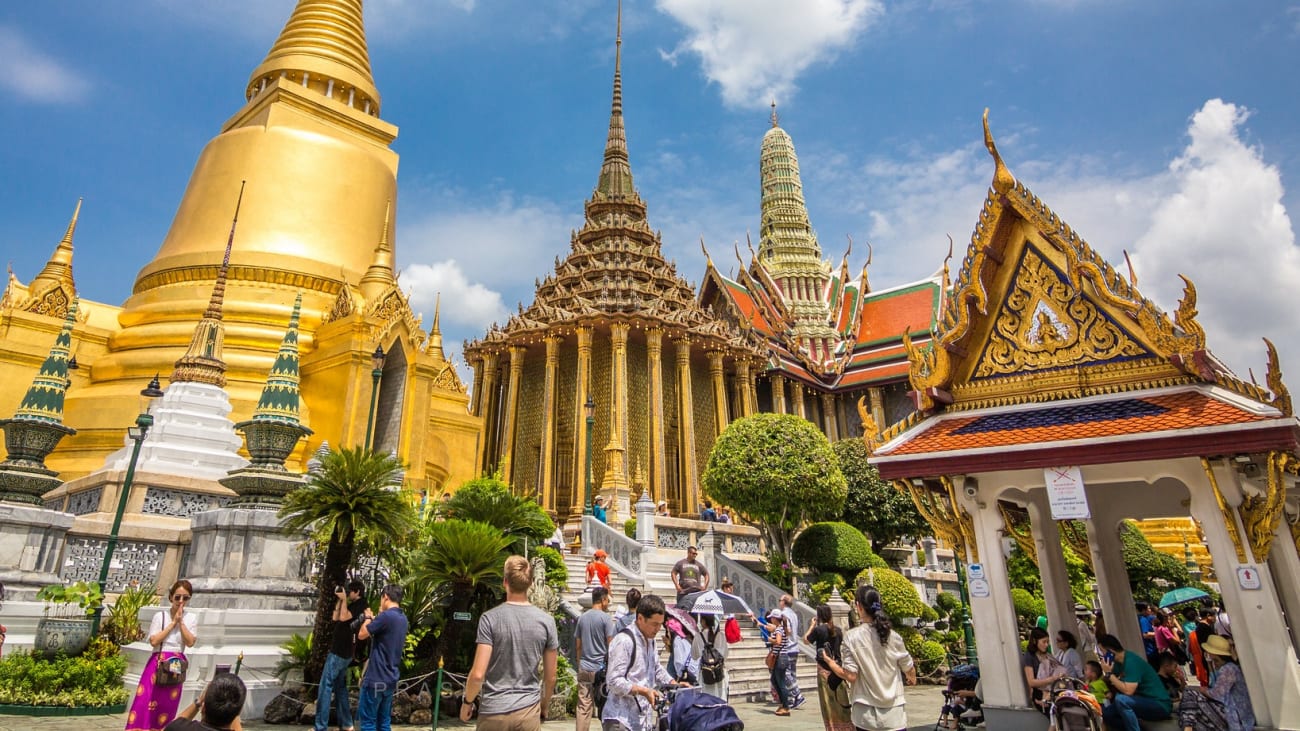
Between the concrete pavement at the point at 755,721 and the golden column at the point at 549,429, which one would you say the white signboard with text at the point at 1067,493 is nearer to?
the concrete pavement at the point at 755,721

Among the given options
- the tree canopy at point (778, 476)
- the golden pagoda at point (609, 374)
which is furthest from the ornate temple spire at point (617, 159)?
the tree canopy at point (778, 476)

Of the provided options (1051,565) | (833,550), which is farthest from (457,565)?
(833,550)

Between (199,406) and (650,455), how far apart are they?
13.7 metres

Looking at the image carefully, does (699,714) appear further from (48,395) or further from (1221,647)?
(48,395)

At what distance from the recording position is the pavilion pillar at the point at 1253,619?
4824 mm

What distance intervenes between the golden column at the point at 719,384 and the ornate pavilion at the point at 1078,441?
57.9 ft

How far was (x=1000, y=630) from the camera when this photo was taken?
5.96 meters

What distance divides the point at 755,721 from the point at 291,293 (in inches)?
566

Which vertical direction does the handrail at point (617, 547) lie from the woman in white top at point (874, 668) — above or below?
above

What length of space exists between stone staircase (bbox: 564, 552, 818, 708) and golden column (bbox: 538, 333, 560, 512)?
28.3 feet

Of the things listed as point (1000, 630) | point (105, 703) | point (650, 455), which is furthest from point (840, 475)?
point (105, 703)

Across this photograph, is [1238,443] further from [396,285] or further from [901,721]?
[396,285]

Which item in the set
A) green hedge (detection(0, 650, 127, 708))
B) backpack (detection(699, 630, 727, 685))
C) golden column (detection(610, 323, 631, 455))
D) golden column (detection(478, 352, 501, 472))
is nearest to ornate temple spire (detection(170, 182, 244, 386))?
green hedge (detection(0, 650, 127, 708))

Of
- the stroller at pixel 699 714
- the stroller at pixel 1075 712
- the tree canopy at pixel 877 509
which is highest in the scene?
the tree canopy at pixel 877 509
